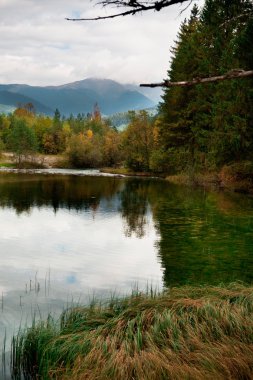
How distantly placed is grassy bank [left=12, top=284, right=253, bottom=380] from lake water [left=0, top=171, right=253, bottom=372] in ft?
7.38

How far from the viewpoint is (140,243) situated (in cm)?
2222

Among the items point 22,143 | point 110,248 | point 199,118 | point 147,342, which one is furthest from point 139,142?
point 147,342

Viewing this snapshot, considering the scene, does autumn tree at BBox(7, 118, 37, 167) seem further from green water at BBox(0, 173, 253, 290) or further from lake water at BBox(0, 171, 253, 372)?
lake water at BBox(0, 171, 253, 372)

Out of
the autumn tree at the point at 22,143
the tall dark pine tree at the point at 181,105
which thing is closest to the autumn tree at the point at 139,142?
the tall dark pine tree at the point at 181,105

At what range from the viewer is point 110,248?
21.2 meters

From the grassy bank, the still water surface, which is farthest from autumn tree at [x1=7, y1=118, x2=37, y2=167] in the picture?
the grassy bank

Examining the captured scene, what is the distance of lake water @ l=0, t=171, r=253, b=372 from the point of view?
14.3 metres

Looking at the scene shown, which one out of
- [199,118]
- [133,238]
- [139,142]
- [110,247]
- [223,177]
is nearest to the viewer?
[110,247]

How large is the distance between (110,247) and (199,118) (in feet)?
126

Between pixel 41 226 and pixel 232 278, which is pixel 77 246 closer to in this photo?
pixel 41 226

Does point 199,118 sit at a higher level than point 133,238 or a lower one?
higher

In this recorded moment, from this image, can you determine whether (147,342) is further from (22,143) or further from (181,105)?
(22,143)

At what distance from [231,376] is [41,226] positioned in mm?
21270

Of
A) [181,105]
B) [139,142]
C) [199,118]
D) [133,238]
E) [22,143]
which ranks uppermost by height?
[181,105]
